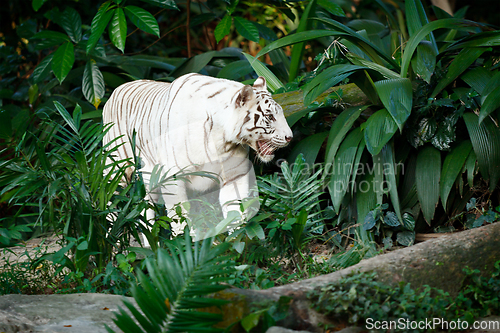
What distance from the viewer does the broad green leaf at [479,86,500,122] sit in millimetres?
2643

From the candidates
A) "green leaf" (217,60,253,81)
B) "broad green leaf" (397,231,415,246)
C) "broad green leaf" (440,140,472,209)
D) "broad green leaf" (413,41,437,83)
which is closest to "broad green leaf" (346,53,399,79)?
"broad green leaf" (413,41,437,83)

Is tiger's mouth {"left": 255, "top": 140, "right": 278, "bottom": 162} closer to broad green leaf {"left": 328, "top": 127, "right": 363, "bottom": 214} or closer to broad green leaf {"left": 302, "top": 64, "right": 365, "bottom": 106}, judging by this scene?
broad green leaf {"left": 302, "top": 64, "right": 365, "bottom": 106}

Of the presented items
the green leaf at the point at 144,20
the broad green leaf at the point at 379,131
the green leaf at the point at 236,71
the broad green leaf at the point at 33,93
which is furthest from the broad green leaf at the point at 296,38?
the broad green leaf at the point at 33,93

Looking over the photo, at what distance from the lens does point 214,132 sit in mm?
2781

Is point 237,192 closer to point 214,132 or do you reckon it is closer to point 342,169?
point 214,132

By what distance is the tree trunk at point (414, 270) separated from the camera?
1.73 metres

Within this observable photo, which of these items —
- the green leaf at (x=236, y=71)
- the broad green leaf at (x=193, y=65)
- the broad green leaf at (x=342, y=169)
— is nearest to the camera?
the broad green leaf at (x=342, y=169)

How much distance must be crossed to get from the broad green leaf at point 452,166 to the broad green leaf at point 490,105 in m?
0.36

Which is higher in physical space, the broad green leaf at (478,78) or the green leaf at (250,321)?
the broad green leaf at (478,78)

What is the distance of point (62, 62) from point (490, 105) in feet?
10.7

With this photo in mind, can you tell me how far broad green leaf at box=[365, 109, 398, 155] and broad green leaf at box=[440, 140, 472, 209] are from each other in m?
0.45

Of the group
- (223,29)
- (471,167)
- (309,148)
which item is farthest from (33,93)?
(471,167)

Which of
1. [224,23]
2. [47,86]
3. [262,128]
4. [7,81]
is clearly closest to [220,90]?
[262,128]

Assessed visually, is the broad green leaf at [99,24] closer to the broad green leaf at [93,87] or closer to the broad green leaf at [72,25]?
the broad green leaf at [72,25]
